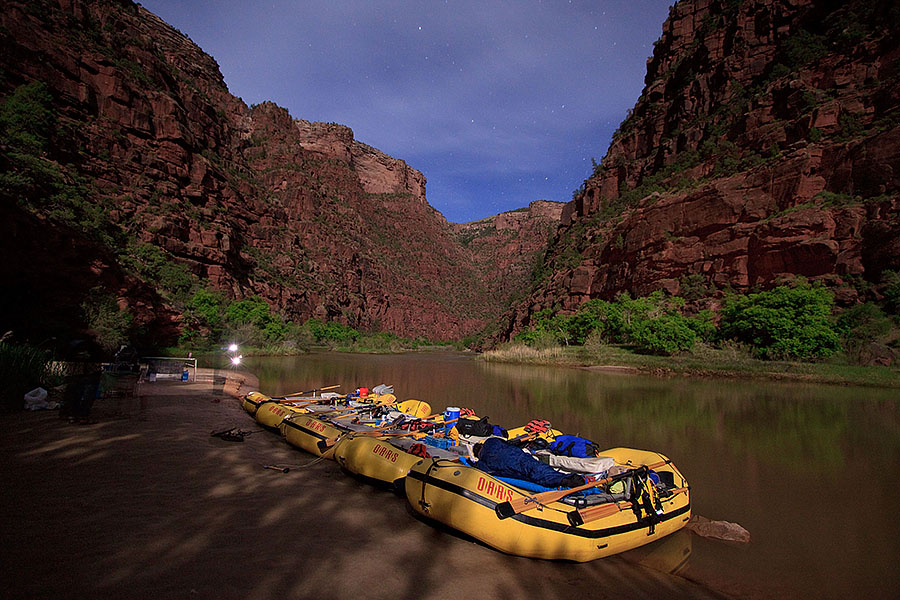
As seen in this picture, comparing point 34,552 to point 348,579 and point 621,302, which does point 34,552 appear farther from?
point 621,302

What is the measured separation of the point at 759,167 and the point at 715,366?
78.7 feet

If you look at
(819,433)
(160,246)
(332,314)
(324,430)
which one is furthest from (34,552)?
(332,314)

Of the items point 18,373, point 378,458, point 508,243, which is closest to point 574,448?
point 378,458

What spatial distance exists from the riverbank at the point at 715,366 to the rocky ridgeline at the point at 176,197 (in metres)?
29.6

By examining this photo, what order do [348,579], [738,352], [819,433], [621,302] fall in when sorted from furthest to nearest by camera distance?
[621,302] < [738,352] < [819,433] < [348,579]

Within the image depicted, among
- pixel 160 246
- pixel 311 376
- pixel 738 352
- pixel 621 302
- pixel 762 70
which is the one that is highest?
pixel 762 70

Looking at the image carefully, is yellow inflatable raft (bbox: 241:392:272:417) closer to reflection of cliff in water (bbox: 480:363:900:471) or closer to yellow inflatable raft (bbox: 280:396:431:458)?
yellow inflatable raft (bbox: 280:396:431:458)

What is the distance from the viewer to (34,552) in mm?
3359

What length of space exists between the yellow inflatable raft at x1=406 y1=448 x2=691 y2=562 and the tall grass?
926 cm

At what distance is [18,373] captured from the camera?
907 cm

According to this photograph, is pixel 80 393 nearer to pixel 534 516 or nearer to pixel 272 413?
pixel 272 413

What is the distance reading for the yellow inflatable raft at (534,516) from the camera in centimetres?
456

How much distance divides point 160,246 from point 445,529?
146 feet

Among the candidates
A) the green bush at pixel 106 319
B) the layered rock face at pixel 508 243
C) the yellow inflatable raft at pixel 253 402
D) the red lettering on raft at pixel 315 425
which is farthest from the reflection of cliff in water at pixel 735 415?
the layered rock face at pixel 508 243
